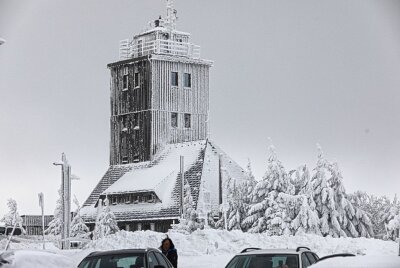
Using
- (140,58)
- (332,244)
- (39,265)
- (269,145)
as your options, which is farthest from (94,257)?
(140,58)

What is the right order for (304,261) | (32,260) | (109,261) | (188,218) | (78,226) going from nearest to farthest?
Result: 1. (32,260)
2. (109,261)
3. (304,261)
4. (188,218)
5. (78,226)

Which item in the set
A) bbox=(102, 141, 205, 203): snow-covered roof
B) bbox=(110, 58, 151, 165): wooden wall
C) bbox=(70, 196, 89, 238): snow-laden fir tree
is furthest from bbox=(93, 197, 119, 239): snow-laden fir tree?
bbox=(110, 58, 151, 165): wooden wall

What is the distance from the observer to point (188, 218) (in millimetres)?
77125

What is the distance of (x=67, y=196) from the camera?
207ft

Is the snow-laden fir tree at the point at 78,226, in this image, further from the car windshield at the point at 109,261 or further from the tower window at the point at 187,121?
the car windshield at the point at 109,261

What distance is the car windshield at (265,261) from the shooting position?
21.1 meters

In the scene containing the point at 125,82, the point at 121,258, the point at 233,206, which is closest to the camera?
the point at 121,258

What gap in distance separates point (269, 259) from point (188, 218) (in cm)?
5583

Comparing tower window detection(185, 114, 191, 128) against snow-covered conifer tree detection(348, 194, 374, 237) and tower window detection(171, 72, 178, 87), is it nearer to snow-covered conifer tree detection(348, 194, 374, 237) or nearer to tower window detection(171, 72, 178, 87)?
tower window detection(171, 72, 178, 87)

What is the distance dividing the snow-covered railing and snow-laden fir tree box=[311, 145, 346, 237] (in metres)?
23.0

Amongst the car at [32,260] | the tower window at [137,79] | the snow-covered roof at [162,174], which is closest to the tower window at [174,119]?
the snow-covered roof at [162,174]

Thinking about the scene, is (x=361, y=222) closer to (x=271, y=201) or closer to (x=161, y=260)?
(x=271, y=201)

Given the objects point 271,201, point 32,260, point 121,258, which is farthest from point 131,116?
point 32,260

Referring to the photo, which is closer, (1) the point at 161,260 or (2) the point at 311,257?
(1) the point at 161,260
